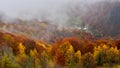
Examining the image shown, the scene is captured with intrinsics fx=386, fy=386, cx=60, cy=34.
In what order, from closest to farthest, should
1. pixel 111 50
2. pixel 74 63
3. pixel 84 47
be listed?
pixel 74 63 < pixel 111 50 < pixel 84 47

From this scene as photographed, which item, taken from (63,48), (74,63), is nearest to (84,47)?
(63,48)

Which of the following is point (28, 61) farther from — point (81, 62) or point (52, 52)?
point (52, 52)

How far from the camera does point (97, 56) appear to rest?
128 m

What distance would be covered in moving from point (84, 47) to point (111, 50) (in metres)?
20.1

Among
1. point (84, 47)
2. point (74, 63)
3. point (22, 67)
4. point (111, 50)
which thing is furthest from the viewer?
point (84, 47)

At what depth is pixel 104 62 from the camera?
126 meters

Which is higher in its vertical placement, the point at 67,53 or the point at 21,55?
the point at 67,53

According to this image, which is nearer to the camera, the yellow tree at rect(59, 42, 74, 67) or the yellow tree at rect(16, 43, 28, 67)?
the yellow tree at rect(16, 43, 28, 67)

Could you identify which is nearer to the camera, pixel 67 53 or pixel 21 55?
pixel 67 53

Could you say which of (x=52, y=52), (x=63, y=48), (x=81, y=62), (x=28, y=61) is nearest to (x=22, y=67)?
(x=28, y=61)

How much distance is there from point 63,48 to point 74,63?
1562cm

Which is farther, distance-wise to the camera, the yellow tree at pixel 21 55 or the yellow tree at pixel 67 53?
the yellow tree at pixel 67 53

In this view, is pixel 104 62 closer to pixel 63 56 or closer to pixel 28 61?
pixel 63 56

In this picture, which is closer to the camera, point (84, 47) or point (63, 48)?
point (63, 48)
